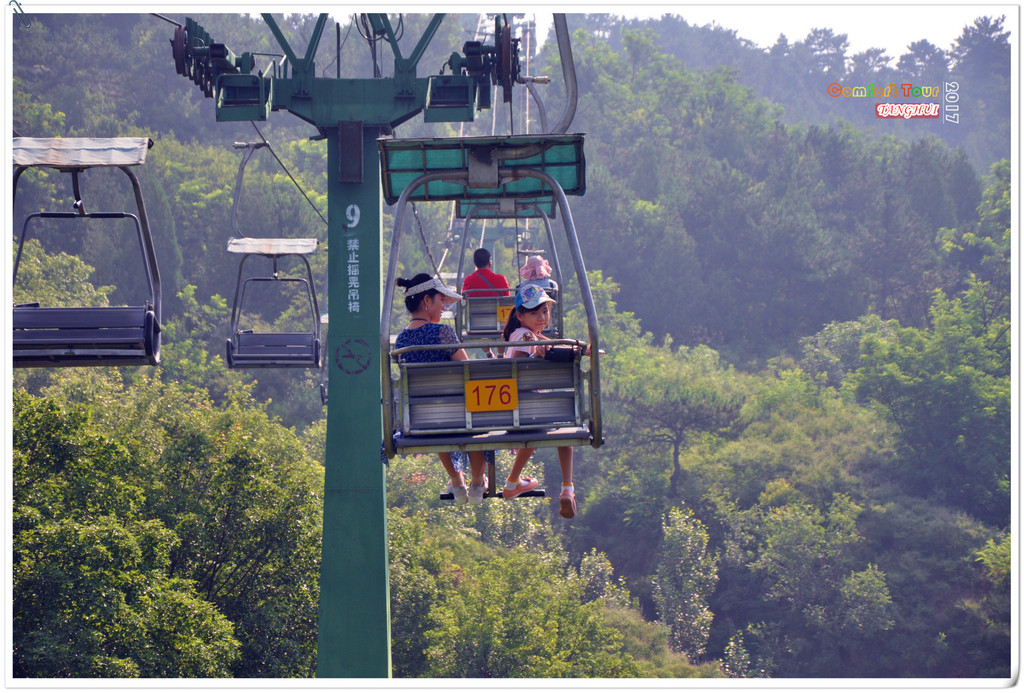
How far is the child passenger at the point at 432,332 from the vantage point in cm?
642

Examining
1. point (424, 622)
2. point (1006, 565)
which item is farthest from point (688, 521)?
point (424, 622)

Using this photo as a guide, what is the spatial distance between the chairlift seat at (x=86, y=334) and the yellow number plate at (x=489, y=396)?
6.80ft

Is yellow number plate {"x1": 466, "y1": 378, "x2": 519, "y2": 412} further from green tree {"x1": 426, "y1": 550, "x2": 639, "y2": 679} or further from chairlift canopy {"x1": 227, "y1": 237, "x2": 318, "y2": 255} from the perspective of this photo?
green tree {"x1": 426, "y1": 550, "x2": 639, "y2": 679}

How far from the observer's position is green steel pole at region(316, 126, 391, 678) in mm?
12492

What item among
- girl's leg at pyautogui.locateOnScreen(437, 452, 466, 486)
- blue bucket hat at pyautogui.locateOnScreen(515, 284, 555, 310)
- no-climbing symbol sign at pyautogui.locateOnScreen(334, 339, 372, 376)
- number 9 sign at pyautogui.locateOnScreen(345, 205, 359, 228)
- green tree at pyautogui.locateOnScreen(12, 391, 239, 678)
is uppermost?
number 9 sign at pyautogui.locateOnScreen(345, 205, 359, 228)

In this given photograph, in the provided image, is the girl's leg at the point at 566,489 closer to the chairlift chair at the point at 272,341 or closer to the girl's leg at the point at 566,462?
the girl's leg at the point at 566,462

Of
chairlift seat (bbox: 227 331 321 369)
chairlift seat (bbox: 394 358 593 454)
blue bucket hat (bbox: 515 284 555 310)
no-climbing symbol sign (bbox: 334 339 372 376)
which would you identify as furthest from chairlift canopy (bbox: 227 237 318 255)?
chairlift seat (bbox: 394 358 593 454)

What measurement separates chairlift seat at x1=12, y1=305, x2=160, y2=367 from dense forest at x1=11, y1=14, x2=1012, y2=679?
809cm

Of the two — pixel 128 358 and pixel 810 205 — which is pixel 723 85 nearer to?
pixel 810 205

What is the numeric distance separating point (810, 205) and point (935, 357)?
22042 millimetres

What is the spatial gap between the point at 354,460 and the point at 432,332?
6.34 meters

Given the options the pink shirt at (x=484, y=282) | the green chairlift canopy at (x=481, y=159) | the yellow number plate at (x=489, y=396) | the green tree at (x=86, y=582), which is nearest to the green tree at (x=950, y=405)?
the green tree at (x=86, y=582)

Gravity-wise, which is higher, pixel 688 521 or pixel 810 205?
pixel 810 205

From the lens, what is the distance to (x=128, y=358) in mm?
6906
